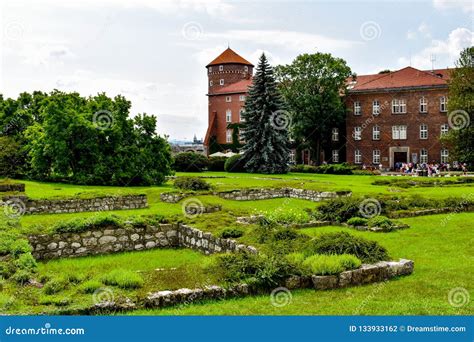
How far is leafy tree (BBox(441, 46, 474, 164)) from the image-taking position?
165 feet

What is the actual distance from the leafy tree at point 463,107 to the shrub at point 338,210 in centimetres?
3710

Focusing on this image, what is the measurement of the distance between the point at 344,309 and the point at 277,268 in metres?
1.59

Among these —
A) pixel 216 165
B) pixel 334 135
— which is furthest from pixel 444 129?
pixel 216 165

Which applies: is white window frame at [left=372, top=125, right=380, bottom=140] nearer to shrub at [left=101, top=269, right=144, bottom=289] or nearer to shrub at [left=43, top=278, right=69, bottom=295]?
shrub at [left=101, top=269, right=144, bottom=289]

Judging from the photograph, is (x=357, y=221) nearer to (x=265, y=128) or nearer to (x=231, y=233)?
(x=231, y=233)

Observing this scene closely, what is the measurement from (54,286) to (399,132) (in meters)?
59.8

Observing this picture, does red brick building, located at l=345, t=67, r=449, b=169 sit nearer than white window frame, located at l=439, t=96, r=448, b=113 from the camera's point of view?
No

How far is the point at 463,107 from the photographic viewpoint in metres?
51.3

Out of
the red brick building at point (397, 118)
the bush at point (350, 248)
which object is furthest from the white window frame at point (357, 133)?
the bush at point (350, 248)

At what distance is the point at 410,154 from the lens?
61.7 metres

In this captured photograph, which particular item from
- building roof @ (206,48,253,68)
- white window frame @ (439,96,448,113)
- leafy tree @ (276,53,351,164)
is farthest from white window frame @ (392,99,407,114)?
building roof @ (206,48,253,68)

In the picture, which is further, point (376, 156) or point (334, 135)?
point (334, 135)

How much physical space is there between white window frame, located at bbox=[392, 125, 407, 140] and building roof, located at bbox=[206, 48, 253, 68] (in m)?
30.5

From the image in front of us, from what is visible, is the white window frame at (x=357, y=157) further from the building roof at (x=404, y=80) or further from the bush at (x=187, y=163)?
the bush at (x=187, y=163)
